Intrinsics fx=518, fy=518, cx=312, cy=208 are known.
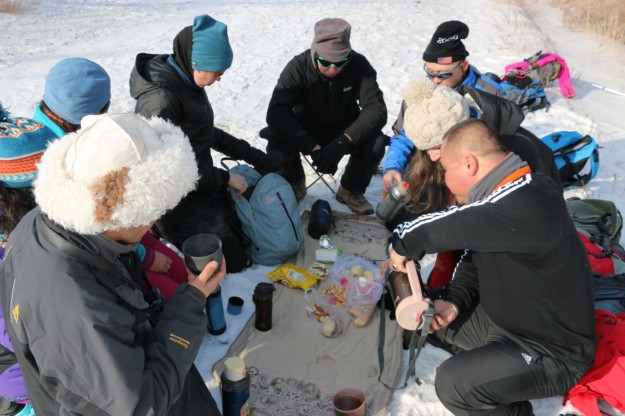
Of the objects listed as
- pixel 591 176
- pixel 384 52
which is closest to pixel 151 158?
pixel 591 176

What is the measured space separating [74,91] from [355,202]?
2.53 m

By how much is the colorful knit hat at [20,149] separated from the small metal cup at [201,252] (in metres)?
0.85

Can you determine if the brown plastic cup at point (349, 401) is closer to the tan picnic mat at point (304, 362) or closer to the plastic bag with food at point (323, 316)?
the tan picnic mat at point (304, 362)

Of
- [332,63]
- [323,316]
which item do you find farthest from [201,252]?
[332,63]

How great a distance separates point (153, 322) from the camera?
215 cm

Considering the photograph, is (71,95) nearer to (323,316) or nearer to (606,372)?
(323,316)

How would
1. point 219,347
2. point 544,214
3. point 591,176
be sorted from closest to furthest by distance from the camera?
point 544,214
point 219,347
point 591,176

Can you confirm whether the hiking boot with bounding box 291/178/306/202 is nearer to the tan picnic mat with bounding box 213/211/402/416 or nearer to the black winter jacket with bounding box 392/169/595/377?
the tan picnic mat with bounding box 213/211/402/416

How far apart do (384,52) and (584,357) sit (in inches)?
268

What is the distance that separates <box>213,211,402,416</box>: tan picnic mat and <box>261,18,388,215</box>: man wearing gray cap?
135 centimetres

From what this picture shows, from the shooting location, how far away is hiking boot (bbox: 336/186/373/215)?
4730mm

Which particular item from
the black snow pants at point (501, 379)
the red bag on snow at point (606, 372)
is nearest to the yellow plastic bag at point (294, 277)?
the black snow pants at point (501, 379)

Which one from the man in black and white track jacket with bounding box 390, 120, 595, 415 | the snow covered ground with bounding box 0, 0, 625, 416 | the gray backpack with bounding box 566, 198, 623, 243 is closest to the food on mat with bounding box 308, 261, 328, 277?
the snow covered ground with bounding box 0, 0, 625, 416

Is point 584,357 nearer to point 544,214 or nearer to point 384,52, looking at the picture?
point 544,214
